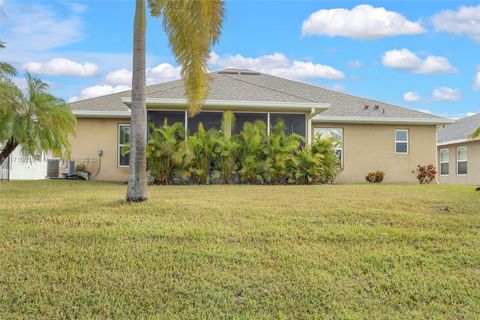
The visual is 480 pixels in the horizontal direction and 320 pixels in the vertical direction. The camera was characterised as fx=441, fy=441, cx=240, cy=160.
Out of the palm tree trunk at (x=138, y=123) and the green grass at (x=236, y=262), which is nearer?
the green grass at (x=236, y=262)

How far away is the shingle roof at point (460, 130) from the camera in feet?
74.7

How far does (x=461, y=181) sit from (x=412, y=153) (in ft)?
18.4

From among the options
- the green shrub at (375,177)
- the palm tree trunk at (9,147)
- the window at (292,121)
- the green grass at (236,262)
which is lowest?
the green grass at (236,262)

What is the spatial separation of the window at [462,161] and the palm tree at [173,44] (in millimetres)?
18230

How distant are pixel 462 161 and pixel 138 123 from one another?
1994cm

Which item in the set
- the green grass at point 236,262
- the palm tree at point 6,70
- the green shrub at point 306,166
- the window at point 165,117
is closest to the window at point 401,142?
the green shrub at point 306,166

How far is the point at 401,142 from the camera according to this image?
1909cm

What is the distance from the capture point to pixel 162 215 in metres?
7.24

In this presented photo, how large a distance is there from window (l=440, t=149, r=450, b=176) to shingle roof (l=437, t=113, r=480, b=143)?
73cm

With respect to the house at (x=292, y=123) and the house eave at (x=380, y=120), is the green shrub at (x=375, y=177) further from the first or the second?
the house eave at (x=380, y=120)

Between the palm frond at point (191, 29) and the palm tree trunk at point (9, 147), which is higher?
the palm frond at point (191, 29)

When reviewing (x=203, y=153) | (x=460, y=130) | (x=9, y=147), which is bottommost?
(x=203, y=153)

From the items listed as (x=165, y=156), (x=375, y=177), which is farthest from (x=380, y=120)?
(x=165, y=156)

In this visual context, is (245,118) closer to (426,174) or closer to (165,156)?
(165,156)
